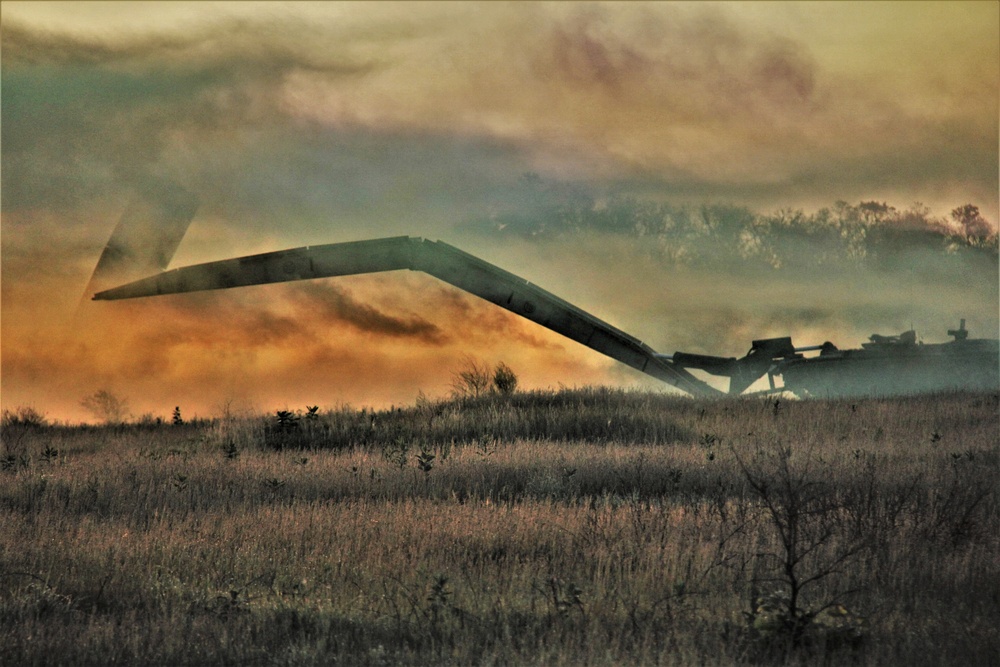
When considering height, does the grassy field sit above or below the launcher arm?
below

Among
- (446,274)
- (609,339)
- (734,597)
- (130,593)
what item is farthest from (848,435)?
(130,593)

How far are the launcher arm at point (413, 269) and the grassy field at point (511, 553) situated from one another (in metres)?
3.76

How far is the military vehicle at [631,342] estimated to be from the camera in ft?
66.5

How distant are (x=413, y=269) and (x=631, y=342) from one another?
6434 mm

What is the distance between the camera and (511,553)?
9625 millimetres

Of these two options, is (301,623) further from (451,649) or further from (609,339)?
(609,339)

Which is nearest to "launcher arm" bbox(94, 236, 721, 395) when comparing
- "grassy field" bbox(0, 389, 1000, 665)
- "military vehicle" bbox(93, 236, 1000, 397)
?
"military vehicle" bbox(93, 236, 1000, 397)

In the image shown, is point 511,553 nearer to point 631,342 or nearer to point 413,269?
point 413,269

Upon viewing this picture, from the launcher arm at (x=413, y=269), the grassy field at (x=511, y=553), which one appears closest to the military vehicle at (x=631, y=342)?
the launcher arm at (x=413, y=269)

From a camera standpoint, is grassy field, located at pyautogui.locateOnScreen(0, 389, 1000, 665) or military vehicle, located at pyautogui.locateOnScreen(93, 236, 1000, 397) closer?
grassy field, located at pyautogui.locateOnScreen(0, 389, 1000, 665)

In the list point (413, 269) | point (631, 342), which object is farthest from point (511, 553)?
point (631, 342)

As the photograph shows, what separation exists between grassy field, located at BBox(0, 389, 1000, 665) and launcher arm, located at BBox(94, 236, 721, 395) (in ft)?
12.3

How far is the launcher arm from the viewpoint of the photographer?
19969 mm

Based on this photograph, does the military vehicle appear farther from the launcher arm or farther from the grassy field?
the grassy field
